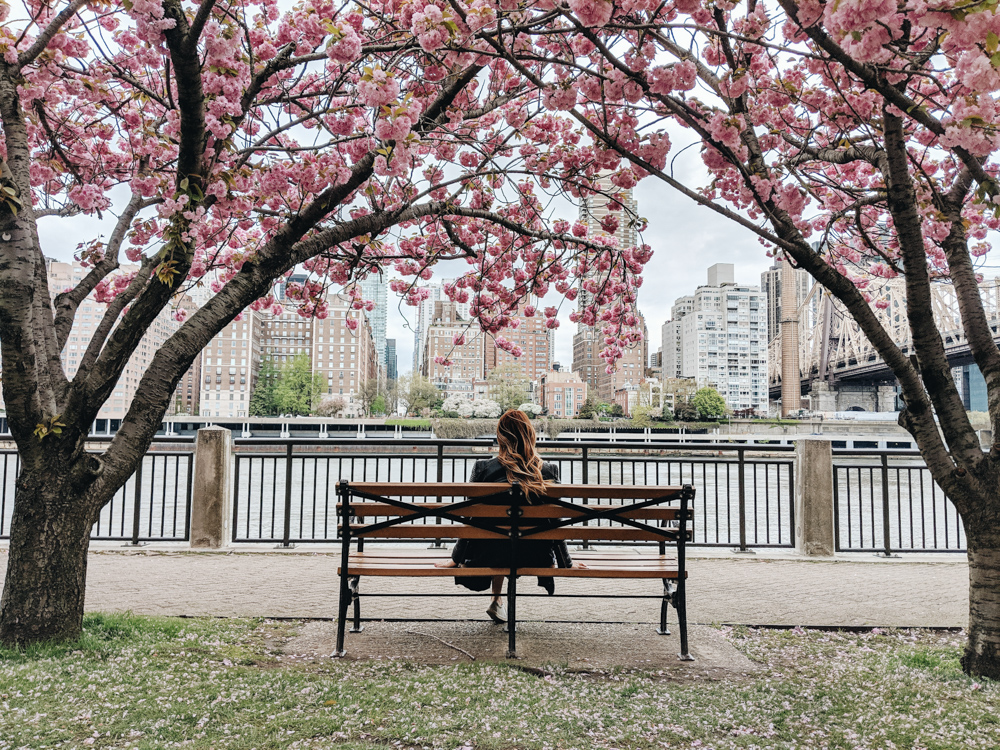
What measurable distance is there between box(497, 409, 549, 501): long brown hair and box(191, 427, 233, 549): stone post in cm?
430

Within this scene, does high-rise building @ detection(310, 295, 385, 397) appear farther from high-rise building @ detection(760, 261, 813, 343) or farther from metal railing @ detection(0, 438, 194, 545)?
metal railing @ detection(0, 438, 194, 545)

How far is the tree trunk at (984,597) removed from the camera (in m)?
3.61

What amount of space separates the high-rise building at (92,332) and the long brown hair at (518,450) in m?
2.45

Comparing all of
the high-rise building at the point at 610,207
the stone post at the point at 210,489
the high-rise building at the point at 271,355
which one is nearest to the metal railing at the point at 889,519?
the high-rise building at the point at 610,207

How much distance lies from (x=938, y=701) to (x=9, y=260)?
18.7 feet

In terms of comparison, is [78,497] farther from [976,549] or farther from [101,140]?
[976,549]

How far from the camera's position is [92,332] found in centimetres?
2884

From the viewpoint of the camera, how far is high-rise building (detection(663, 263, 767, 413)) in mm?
152125

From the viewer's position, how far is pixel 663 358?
188625 mm

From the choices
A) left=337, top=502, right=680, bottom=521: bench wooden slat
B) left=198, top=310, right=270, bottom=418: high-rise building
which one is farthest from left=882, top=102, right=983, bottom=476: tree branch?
left=198, top=310, right=270, bottom=418: high-rise building

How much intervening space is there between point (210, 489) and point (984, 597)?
7.14 meters

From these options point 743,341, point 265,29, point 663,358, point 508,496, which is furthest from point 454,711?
point 663,358

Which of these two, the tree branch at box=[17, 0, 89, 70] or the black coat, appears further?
the black coat

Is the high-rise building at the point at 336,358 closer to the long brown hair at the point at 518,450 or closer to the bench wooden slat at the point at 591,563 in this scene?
the long brown hair at the point at 518,450
